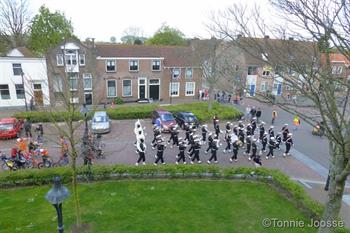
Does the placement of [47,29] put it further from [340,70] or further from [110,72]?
[340,70]

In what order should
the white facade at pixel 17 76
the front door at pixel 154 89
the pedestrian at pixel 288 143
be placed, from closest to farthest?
the pedestrian at pixel 288 143, the white facade at pixel 17 76, the front door at pixel 154 89

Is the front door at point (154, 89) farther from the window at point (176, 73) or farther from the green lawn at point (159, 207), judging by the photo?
the green lawn at point (159, 207)

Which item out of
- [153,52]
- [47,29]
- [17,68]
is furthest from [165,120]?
[47,29]

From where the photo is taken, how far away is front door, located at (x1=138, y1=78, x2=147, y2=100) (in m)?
34.5

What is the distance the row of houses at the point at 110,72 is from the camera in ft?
94.2

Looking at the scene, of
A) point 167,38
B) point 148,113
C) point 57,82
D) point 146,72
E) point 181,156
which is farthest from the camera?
point 167,38

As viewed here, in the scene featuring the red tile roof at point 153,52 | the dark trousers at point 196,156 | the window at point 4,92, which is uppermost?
the red tile roof at point 153,52

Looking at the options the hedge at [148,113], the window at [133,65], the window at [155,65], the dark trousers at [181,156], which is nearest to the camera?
the dark trousers at [181,156]

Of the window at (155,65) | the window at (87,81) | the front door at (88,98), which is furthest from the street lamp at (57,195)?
the window at (155,65)

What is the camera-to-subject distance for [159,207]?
11.1m

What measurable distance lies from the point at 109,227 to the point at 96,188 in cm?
319

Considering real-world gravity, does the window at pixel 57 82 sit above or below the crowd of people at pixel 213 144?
above

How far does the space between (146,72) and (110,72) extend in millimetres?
4301

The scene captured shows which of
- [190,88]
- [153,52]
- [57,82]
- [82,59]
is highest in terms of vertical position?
[153,52]
